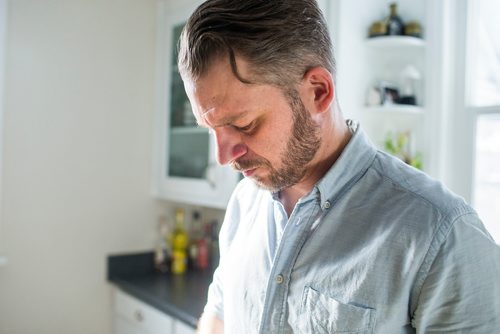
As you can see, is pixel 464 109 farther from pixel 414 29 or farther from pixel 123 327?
pixel 123 327

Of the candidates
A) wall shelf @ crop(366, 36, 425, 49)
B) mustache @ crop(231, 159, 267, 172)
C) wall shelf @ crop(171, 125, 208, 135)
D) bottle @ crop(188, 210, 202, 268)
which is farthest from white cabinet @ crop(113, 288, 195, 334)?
wall shelf @ crop(366, 36, 425, 49)

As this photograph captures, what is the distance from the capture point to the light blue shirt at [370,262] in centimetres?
67

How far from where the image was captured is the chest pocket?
726 millimetres

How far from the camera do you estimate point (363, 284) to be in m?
0.73

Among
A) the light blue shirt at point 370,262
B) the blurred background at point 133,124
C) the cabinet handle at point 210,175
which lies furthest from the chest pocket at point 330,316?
the cabinet handle at point 210,175

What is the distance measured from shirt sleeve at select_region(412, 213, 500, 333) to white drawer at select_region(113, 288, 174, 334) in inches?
51.1

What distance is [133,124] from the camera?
2.25 m

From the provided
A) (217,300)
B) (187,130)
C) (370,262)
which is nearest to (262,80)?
(370,262)

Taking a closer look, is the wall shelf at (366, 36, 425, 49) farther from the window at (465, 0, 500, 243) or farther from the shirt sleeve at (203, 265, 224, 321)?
the shirt sleeve at (203, 265, 224, 321)

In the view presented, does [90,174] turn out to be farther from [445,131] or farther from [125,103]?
[445,131]

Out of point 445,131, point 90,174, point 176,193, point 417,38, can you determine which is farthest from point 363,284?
point 90,174

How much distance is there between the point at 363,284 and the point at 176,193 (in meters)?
1.54

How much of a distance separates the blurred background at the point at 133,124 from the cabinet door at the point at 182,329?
49 cm

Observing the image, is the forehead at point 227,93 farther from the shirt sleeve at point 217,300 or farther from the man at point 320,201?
the shirt sleeve at point 217,300
